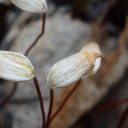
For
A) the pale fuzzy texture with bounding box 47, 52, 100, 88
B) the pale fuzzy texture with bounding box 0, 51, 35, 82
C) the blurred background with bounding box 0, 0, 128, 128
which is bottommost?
the blurred background with bounding box 0, 0, 128, 128

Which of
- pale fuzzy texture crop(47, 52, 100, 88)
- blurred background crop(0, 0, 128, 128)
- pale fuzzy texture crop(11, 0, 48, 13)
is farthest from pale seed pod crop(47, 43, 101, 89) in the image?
blurred background crop(0, 0, 128, 128)

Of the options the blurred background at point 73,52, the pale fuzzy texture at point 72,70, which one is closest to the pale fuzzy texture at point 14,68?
the pale fuzzy texture at point 72,70

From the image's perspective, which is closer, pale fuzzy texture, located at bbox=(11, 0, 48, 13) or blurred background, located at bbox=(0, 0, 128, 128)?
pale fuzzy texture, located at bbox=(11, 0, 48, 13)

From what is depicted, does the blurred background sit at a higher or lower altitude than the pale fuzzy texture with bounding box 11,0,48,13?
lower

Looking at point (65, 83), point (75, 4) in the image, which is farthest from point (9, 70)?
point (75, 4)

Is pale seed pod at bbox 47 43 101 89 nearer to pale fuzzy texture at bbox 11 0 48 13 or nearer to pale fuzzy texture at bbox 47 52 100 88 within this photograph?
pale fuzzy texture at bbox 47 52 100 88

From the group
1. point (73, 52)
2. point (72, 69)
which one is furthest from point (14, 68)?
point (73, 52)
